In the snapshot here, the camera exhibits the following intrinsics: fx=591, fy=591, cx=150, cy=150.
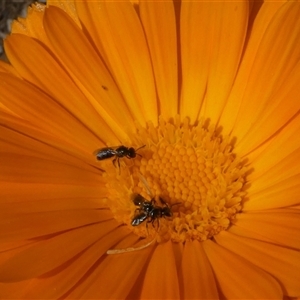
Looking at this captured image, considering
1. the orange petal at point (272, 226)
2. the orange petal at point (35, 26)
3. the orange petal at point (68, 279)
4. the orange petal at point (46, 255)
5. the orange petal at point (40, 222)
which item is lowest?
the orange petal at point (272, 226)

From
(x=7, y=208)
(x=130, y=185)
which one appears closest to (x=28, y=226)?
(x=7, y=208)

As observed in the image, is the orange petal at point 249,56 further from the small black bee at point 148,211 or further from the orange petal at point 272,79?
the small black bee at point 148,211

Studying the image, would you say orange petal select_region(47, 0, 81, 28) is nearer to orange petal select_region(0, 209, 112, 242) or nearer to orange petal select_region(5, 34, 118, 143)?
orange petal select_region(5, 34, 118, 143)

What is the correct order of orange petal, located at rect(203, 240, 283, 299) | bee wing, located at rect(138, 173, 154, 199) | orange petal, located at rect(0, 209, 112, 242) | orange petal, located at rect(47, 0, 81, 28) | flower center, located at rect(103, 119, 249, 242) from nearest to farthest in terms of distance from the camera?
1. orange petal, located at rect(203, 240, 283, 299)
2. orange petal, located at rect(0, 209, 112, 242)
3. flower center, located at rect(103, 119, 249, 242)
4. bee wing, located at rect(138, 173, 154, 199)
5. orange petal, located at rect(47, 0, 81, 28)

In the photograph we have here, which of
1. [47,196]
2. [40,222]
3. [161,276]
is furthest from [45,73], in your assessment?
Result: [161,276]

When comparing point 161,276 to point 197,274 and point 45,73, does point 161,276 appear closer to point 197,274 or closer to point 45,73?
point 197,274

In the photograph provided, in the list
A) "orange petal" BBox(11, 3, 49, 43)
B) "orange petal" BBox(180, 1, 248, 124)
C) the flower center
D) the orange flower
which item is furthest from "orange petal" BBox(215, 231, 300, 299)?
"orange petal" BBox(11, 3, 49, 43)

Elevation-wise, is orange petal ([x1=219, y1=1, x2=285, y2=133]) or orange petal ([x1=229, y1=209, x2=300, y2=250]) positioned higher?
orange petal ([x1=219, y1=1, x2=285, y2=133])

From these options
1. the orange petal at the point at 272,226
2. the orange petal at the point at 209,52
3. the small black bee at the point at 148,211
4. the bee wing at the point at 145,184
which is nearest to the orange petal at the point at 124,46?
the orange petal at the point at 209,52
